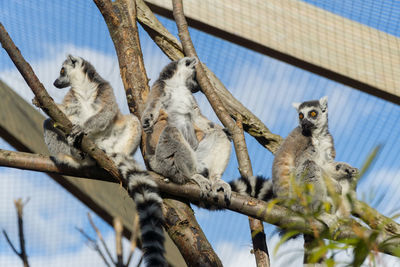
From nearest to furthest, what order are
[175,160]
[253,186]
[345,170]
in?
1. [253,186]
2. [175,160]
3. [345,170]

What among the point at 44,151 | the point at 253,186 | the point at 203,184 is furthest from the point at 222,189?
the point at 44,151

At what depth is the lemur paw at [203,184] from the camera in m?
3.65

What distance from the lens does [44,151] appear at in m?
4.73

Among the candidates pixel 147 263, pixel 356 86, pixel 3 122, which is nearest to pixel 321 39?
pixel 356 86

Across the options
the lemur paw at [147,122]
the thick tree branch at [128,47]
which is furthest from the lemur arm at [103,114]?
the lemur paw at [147,122]

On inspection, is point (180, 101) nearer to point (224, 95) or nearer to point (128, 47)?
point (224, 95)

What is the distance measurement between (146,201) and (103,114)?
1.27 meters

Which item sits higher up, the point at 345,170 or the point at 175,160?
the point at 345,170

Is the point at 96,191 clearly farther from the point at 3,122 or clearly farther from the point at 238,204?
the point at 238,204

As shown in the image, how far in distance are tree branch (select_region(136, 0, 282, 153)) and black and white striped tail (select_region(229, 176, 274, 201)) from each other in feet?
2.15

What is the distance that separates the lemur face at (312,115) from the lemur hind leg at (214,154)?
73 cm

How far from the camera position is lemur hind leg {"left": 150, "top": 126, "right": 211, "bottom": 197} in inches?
153

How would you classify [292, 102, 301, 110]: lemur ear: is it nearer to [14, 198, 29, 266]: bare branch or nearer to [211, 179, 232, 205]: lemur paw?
[211, 179, 232, 205]: lemur paw

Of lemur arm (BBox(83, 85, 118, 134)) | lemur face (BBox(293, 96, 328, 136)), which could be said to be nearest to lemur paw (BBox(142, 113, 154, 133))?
lemur arm (BBox(83, 85, 118, 134))
